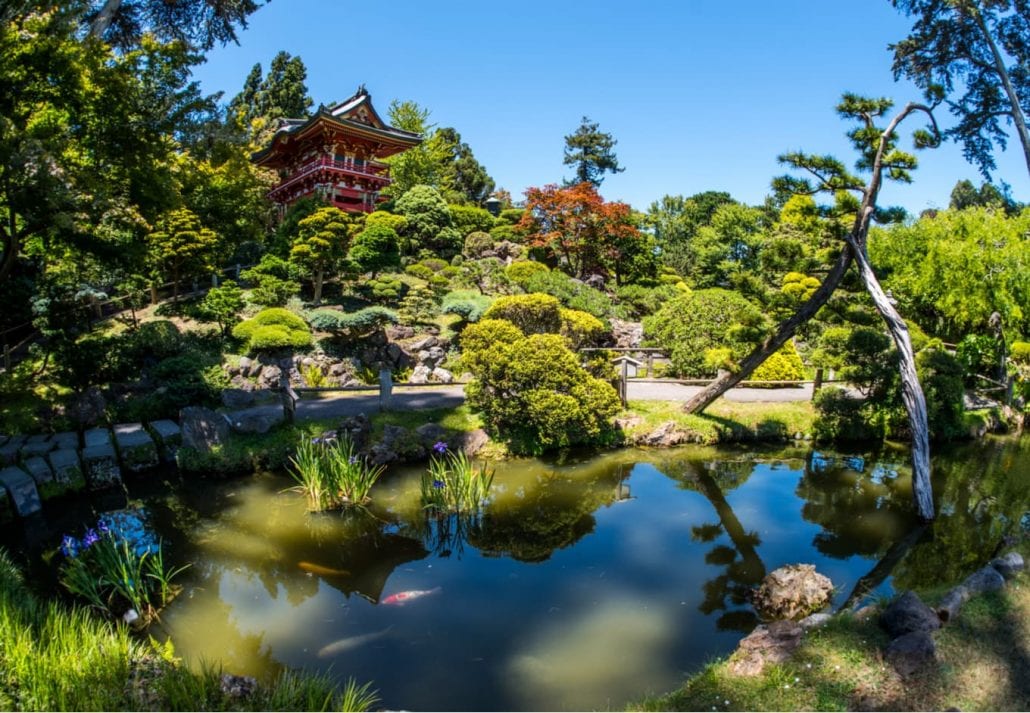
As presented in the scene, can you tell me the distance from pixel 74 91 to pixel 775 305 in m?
11.4

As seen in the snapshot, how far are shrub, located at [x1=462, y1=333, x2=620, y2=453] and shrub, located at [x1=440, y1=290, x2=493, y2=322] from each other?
Result: 252 inches

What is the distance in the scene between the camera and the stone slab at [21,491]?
796 cm

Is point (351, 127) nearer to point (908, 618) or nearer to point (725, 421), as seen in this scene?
point (725, 421)

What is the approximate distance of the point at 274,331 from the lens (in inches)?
572

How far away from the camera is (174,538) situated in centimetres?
754

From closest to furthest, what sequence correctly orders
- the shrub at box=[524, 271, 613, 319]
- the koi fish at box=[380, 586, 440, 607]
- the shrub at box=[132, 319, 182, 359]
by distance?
the koi fish at box=[380, 586, 440, 607], the shrub at box=[132, 319, 182, 359], the shrub at box=[524, 271, 613, 319]

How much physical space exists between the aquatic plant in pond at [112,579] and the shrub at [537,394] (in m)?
5.76

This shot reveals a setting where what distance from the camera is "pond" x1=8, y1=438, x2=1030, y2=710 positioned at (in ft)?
16.8

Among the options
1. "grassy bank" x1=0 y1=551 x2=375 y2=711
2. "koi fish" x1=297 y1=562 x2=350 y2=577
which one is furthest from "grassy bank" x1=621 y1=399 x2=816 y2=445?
"grassy bank" x1=0 y1=551 x2=375 y2=711

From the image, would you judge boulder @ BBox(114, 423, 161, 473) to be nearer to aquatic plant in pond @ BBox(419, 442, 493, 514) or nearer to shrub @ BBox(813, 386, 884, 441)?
aquatic plant in pond @ BBox(419, 442, 493, 514)

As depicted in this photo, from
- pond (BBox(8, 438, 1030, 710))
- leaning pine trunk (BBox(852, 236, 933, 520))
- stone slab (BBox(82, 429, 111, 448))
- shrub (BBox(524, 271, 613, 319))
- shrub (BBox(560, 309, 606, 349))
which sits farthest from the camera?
shrub (BBox(524, 271, 613, 319))

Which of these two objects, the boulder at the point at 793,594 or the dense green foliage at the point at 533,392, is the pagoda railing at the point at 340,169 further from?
the boulder at the point at 793,594

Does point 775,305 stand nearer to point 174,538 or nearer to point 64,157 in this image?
point 174,538

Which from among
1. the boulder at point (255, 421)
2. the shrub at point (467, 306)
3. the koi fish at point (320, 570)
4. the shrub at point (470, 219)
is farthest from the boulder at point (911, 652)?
the shrub at point (470, 219)
